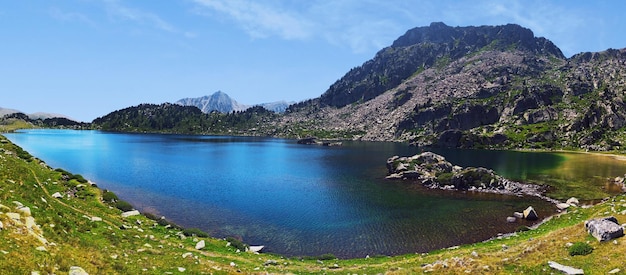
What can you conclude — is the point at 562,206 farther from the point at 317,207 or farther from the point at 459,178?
the point at 317,207

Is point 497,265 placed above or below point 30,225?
below

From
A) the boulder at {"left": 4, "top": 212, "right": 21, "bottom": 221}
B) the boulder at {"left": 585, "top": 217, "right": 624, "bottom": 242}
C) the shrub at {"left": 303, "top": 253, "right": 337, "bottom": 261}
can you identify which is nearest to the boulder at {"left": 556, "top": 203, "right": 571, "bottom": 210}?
the boulder at {"left": 585, "top": 217, "right": 624, "bottom": 242}

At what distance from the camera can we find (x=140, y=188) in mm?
88500

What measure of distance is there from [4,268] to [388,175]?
108057 millimetres

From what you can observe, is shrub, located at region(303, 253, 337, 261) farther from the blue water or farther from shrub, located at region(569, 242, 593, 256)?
shrub, located at region(569, 242, 593, 256)

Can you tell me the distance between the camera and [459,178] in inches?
3844

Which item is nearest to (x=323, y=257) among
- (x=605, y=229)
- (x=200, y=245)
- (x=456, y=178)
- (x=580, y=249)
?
(x=200, y=245)

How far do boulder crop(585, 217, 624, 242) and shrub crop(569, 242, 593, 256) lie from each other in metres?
1.45

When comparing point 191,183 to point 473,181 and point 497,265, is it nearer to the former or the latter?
point 473,181

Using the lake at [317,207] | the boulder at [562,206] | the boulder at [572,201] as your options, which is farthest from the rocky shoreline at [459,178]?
the lake at [317,207]

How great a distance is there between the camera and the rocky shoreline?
92.4 meters

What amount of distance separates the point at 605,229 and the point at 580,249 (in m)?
3.04

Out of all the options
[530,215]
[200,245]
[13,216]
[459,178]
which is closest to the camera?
[13,216]

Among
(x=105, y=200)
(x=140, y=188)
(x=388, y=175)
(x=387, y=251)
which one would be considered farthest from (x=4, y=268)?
(x=388, y=175)
